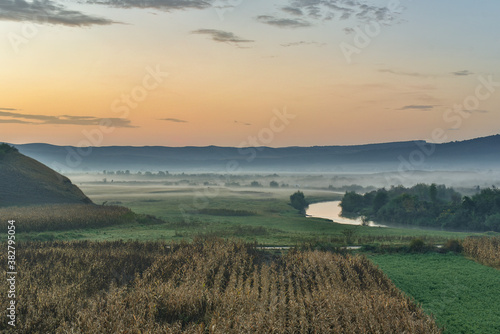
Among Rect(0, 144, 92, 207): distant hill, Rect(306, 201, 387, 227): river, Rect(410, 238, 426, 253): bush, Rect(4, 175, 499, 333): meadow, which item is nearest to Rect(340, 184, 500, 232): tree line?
Rect(306, 201, 387, 227): river

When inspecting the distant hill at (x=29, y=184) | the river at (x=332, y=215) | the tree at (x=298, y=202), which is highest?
the distant hill at (x=29, y=184)

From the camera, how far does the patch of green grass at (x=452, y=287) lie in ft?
72.0

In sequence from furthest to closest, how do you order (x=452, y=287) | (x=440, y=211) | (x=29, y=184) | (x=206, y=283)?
(x=440, y=211), (x=29, y=184), (x=452, y=287), (x=206, y=283)

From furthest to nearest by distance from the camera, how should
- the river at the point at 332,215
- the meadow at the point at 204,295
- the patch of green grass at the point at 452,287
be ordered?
the river at the point at 332,215
the patch of green grass at the point at 452,287
the meadow at the point at 204,295

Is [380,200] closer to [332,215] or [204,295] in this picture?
[332,215]

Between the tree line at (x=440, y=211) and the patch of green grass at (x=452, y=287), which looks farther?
the tree line at (x=440, y=211)

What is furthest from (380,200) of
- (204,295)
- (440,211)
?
(204,295)

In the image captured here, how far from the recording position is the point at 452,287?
27.9 meters

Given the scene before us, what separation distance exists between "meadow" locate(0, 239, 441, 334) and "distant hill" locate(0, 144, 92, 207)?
44737mm

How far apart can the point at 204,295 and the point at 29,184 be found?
225ft

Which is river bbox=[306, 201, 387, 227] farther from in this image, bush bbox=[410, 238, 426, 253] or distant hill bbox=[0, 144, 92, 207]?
distant hill bbox=[0, 144, 92, 207]

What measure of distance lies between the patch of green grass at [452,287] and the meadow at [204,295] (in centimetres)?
229

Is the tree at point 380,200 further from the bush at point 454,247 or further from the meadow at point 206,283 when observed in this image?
the bush at point 454,247

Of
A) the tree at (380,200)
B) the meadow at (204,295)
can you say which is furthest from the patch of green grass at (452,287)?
the tree at (380,200)
